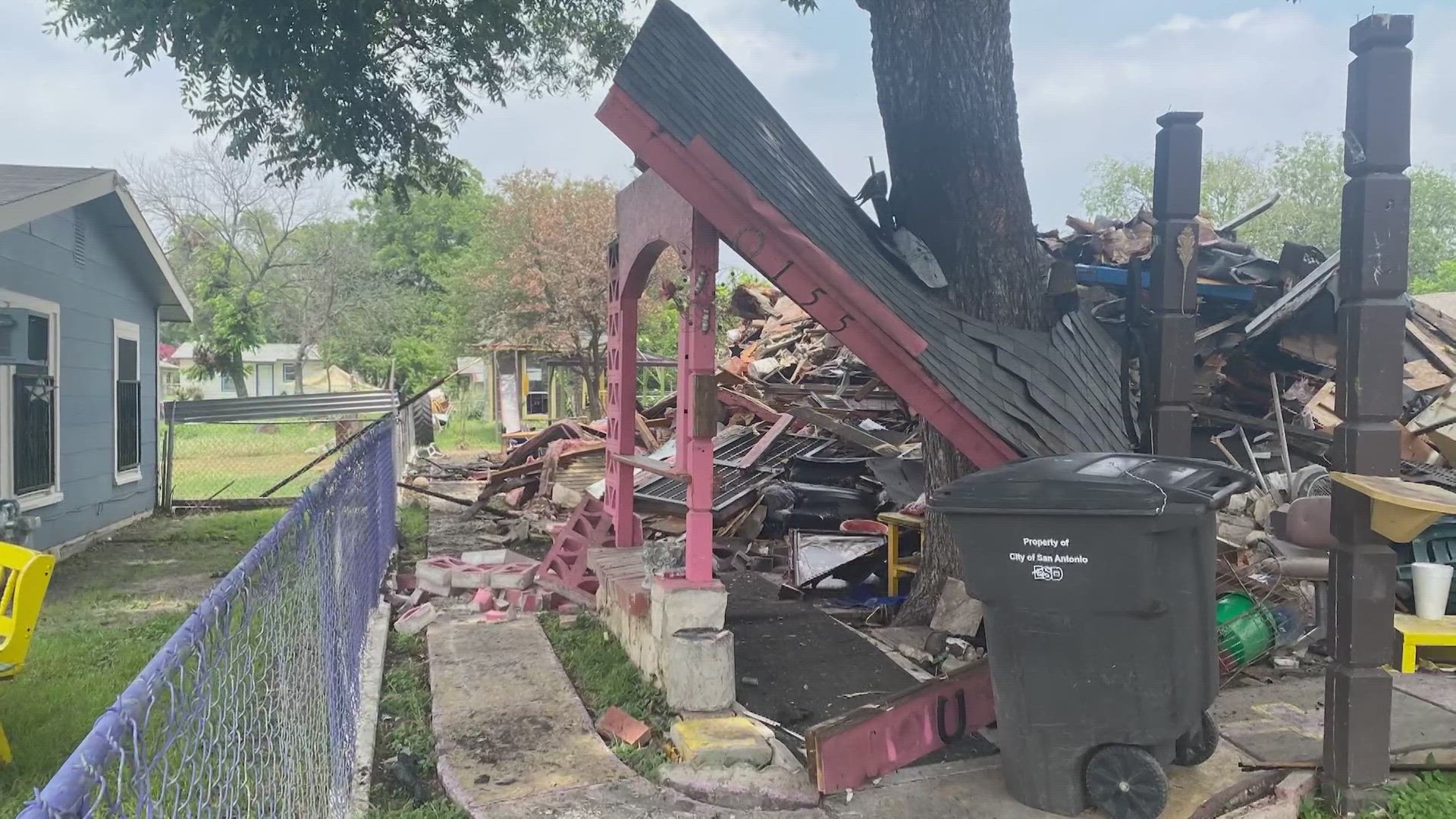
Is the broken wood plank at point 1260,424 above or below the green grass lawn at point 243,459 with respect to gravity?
above

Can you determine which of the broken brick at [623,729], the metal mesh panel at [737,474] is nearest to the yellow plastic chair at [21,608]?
the broken brick at [623,729]

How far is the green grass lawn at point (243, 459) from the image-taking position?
16.1 metres

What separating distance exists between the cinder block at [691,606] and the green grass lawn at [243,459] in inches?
463

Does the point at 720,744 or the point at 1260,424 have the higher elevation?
the point at 1260,424

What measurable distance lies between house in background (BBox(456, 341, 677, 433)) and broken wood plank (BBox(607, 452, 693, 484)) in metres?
15.0

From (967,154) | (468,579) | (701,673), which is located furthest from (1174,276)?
(468,579)

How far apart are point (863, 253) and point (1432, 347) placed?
652 cm

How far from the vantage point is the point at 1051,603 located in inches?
141

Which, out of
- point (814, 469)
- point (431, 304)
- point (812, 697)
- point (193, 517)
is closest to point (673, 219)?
point (812, 697)

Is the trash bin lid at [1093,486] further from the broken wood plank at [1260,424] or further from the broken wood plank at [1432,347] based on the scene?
the broken wood plank at [1432,347]

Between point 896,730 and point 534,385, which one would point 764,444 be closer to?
point 896,730

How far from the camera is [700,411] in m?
5.00

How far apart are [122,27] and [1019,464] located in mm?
8080

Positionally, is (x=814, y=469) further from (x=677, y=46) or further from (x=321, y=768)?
(x=321, y=768)
